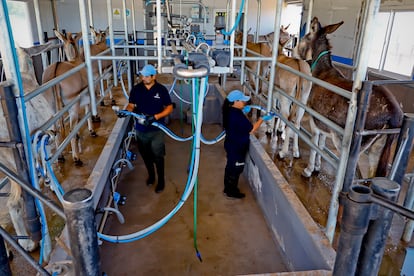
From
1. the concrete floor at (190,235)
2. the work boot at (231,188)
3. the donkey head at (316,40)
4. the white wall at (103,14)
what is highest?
the white wall at (103,14)

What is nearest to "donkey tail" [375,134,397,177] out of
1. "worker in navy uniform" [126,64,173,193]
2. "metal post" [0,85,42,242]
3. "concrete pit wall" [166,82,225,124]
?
"worker in navy uniform" [126,64,173,193]

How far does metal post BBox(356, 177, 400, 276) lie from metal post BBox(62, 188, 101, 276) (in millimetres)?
786

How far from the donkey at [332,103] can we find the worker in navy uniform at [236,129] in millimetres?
516

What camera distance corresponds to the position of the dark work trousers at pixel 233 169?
10.6 ft

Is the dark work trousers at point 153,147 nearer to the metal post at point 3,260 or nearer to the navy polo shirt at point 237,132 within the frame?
the navy polo shirt at point 237,132

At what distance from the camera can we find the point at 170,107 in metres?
3.28


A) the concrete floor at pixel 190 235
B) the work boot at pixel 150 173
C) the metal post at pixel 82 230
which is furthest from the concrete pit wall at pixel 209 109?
the metal post at pixel 82 230

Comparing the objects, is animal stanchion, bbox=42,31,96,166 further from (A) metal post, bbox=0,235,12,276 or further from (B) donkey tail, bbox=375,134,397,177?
(B) donkey tail, bbox=375,134,397,177

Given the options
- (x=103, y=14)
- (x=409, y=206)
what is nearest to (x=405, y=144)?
(x=409, y=206)

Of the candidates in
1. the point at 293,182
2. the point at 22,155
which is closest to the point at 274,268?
the point at 293,182

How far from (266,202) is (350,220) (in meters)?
2.23

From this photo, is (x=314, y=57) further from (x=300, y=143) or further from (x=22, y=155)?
(x=22, y=155)

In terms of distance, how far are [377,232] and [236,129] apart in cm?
223

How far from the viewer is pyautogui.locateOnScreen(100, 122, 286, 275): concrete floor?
2.51m
